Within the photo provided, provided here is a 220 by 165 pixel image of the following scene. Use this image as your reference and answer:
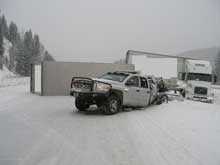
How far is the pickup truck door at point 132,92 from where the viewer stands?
10.8m

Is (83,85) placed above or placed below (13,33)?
below

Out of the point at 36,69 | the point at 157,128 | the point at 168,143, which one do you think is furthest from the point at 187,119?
the point at 36,69

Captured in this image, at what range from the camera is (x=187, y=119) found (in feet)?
29.8

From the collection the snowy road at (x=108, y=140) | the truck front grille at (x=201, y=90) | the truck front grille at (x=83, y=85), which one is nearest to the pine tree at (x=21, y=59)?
the truck front grille at (x=201, y=90)

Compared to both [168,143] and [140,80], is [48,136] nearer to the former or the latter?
[168,143]

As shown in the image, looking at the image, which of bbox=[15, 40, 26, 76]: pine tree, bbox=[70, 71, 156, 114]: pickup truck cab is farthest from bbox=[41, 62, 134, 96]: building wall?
bbox=[15, 40, 26, 76]: pine tree

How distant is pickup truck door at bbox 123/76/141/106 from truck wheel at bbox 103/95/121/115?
0.63 meters

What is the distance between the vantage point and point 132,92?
11.1 m

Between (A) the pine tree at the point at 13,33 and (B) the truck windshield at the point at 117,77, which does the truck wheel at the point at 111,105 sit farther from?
(A) the pine tree at the point at 13,33

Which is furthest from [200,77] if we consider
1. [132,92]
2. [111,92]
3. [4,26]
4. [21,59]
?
[4,26]

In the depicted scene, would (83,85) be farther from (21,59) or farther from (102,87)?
(21,59)

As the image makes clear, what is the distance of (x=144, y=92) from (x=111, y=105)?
2.55 meters

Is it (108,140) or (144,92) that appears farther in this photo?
(144,92)

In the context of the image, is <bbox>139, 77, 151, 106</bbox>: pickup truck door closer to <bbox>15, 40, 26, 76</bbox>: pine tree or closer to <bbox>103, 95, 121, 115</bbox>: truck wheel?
<bbox>103, 95, 121, 115</bbox>: truck wheel
